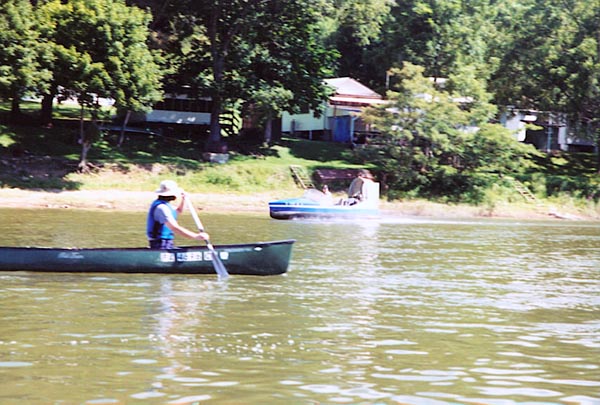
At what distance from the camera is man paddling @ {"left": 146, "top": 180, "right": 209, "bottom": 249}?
19422 mm

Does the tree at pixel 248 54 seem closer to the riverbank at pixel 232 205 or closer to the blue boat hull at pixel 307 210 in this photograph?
the riverbank at pixel 232 205

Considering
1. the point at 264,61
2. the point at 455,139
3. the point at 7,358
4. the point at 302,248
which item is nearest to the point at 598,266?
the point at 302,248

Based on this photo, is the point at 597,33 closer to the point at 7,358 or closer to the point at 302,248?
the point at 302,248

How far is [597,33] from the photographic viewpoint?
2192 inches

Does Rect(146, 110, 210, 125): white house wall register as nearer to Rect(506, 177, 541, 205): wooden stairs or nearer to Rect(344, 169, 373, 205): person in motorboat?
Rect(506, 177, 541, 205): wooden stairs

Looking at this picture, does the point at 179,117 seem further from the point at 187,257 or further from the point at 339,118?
the point at 187,257

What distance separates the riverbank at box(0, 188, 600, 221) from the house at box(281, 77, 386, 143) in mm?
15267

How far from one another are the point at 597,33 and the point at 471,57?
8197 millimetres

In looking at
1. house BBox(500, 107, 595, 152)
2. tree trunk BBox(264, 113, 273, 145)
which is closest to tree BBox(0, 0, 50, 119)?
tree trunk BBox(264, 113, 273, 145)

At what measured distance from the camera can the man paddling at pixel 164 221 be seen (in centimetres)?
1942

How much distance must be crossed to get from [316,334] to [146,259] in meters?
6.49

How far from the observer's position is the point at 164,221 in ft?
64.3

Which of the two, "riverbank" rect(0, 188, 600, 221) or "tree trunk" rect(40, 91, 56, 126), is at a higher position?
"tree trunk" rect(40, 91, 56, 126)

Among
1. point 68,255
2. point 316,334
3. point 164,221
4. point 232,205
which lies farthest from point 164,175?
point 316,334
